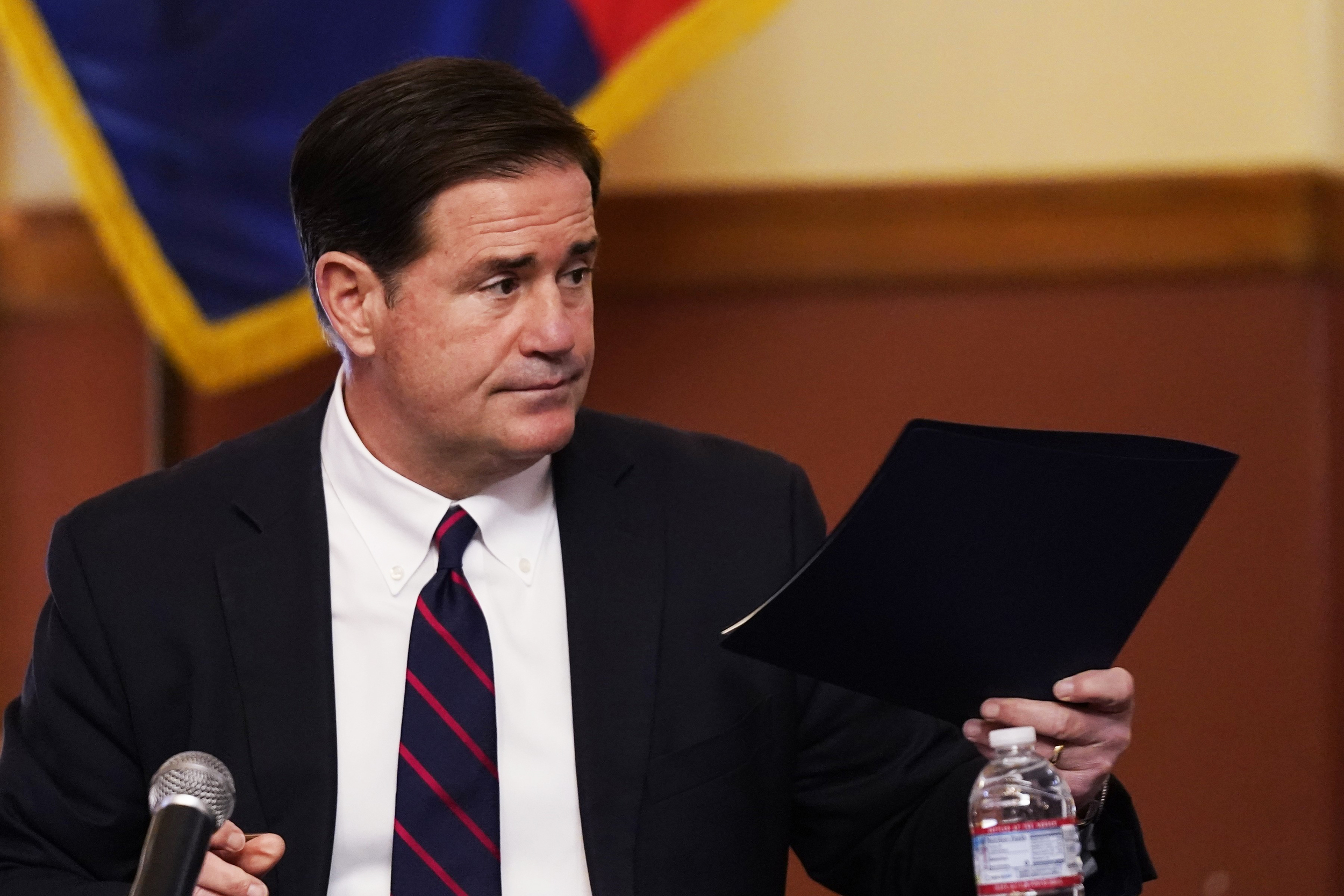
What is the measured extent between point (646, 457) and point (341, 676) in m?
0.46

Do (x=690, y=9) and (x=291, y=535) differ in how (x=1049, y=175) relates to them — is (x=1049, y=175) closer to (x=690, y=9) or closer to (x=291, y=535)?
(x=690, y=9)

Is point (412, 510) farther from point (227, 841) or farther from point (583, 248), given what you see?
point (227, 841)

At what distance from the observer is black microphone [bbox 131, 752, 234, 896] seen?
97cm

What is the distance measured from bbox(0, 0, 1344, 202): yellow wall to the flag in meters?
0.38

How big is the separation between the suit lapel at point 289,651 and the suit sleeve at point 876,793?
540mm

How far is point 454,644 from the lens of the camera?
161cm

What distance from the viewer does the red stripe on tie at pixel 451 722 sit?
1.57 metres

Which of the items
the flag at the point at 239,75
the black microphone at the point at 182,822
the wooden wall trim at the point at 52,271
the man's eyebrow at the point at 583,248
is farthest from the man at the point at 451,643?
the wooden wall trim at the point at 52,271

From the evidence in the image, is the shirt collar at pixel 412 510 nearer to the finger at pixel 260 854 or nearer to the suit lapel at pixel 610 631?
the suit lapel at pixel 610 631

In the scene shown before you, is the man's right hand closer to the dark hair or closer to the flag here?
the dark hair

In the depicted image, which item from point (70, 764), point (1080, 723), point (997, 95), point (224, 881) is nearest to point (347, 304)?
point (70, 764)

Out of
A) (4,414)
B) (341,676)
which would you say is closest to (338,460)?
(341,676)

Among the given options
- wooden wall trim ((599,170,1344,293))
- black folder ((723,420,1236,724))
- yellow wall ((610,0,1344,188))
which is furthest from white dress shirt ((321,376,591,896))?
yellow wall ((610,0,1344,188))

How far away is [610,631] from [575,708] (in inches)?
3.9
